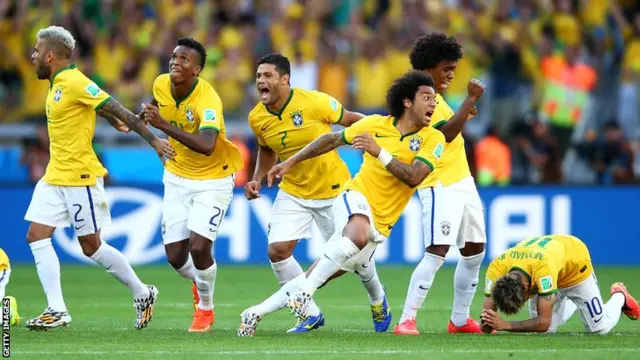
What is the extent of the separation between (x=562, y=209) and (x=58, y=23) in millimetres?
8905

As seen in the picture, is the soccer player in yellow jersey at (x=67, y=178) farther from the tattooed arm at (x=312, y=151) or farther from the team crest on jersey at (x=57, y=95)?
the tattooed arm at (x=312, y=151)

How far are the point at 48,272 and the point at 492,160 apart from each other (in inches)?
413

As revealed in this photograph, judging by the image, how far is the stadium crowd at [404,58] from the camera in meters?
20.3

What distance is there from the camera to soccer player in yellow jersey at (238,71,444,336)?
32.3ft

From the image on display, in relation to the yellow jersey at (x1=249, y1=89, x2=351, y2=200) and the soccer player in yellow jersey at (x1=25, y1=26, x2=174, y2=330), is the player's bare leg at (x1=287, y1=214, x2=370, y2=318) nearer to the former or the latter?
the yellow jersey at (x1=249, y1=89, x2=351, y2=200)

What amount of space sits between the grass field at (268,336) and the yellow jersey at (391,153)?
1025 millimetres

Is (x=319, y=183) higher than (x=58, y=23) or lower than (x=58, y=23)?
lower

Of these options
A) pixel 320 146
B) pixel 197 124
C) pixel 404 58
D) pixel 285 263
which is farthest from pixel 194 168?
pixel 404 58

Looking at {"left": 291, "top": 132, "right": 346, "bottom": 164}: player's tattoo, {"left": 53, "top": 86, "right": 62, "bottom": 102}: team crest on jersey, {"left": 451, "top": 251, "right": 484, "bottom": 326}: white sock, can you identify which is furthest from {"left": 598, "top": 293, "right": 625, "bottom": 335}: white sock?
{"left": 53, "top": 86, "right": 62, "bottom": 102}: team crest on jersey

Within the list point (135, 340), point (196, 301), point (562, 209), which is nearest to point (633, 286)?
point (562, 209)

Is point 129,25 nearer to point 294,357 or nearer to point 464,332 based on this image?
point 464,332

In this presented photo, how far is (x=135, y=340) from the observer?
9.77 meters

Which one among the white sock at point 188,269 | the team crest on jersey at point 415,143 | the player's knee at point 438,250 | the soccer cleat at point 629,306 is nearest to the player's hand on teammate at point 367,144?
the team crest on jersey at point 415,143

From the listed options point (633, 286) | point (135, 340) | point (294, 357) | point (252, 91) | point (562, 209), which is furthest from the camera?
point (252, 91)
